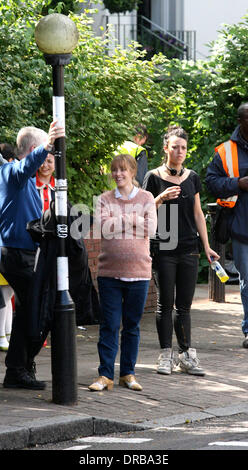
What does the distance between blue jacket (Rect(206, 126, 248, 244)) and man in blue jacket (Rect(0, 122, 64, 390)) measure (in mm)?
2627

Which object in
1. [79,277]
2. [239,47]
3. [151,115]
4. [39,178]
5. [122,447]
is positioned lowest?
[122,447]

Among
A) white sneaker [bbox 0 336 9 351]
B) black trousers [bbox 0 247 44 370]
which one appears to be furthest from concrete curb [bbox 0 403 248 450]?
white sneaker [bbox 0 336 9 351]

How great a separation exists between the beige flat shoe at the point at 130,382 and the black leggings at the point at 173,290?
75 centimetres

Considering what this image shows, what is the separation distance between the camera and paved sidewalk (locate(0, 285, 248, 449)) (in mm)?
6418

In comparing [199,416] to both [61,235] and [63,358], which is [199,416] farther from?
[61,235]

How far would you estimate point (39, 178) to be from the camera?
25.5 ft

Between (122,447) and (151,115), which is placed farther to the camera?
(151,115)

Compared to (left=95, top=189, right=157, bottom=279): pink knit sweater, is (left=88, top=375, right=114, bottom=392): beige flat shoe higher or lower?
lower

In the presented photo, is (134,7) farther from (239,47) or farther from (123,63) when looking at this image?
(123,63)

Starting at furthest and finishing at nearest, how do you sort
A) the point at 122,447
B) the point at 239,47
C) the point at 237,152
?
the point at 239,47 < the point at 237,152 < the point at 122,447

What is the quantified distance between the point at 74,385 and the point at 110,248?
1.12 metres

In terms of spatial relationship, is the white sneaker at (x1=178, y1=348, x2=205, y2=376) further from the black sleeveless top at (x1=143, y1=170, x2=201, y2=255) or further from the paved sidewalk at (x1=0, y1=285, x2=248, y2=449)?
the black sleeveless top at (x1=143, y1=170, x2=201, y2=255)

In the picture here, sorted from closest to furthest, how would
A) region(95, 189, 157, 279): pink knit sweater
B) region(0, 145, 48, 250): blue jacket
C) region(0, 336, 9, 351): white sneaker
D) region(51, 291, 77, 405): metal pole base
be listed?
region(51, 291, 77, 405): metal pole base
region(0, 145, 48, 250): blue jacket
region(95, 189, 157, 279): pink knit sweater
region(0, 336, 9, 351): white sneaker

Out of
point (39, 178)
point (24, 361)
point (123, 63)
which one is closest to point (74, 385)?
point (24, 361)
